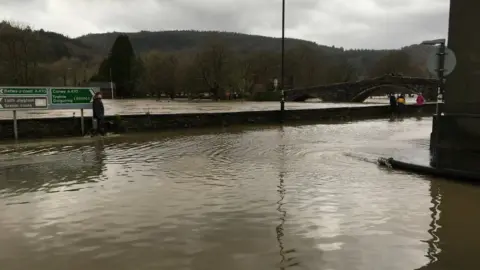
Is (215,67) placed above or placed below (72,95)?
above

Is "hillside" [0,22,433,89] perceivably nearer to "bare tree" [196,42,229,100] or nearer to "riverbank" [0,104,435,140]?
"bare tree" [196,42,229,100]

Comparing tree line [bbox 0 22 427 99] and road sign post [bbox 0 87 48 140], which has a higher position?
tree line [bbox 0 22 427 99]

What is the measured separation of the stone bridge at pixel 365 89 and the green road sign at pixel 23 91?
235 ft

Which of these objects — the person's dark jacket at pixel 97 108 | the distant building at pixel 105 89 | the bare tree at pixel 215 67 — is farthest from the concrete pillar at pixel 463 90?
the distant building at pixel 105 89

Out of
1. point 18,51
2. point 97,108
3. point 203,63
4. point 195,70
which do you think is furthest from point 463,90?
point 195,70

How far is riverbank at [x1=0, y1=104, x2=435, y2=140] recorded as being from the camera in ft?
61.6

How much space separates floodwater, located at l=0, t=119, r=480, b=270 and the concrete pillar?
0.90m

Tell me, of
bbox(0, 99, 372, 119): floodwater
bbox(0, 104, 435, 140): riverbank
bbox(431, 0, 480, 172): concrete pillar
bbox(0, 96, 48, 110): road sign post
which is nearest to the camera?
bbox(431, 0, 480, 172): concrete pillar

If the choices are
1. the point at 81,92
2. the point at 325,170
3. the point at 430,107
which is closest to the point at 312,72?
the point at 430,107

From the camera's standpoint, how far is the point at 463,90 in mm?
12383

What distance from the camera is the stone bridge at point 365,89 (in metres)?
82.0

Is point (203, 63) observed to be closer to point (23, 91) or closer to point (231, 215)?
point (23, 91)

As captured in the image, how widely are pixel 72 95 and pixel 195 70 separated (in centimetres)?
8592

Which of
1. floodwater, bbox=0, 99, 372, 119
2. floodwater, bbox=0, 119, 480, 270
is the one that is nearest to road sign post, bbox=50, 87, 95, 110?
floodwater, bbox=0, 99, 372, 119
